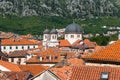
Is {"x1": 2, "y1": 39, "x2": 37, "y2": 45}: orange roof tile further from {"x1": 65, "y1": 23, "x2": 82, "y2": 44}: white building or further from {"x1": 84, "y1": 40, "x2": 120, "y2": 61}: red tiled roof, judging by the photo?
{"x1": 84, "y1": 40, "x2": 120, "y2": 61}: red tiled roof

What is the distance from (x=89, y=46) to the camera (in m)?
129

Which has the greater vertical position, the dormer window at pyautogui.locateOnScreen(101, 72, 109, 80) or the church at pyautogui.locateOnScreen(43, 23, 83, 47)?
the dormer window at pyautogui.locateOnScreen(101, 72, 109, 80)

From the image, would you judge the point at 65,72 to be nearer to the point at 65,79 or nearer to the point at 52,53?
the point at 65,79

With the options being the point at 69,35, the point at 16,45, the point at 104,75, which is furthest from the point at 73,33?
the point at 104,75

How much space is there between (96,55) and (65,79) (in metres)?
Result: 3.40

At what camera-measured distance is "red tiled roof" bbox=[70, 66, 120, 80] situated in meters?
26.6

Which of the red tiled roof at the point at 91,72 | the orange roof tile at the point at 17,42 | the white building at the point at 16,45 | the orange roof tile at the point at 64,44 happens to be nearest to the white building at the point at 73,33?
the orange roof tile at the point at 64,44

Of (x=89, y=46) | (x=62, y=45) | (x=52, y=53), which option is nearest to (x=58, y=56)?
(x=52, y=53)

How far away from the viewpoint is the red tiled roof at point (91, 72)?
26.6 metres

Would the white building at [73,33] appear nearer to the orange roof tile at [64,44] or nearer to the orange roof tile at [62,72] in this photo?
the orange roof tile at [64,44]

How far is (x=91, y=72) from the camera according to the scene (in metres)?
27.1

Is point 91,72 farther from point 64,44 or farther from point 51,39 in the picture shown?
point 51,39

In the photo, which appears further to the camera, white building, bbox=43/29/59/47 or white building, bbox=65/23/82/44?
white building, bbox=65/23/82/44

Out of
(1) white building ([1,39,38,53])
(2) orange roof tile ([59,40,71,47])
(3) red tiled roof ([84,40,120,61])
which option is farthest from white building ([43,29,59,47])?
(3) red tiled roof ([84,40,120,61])
